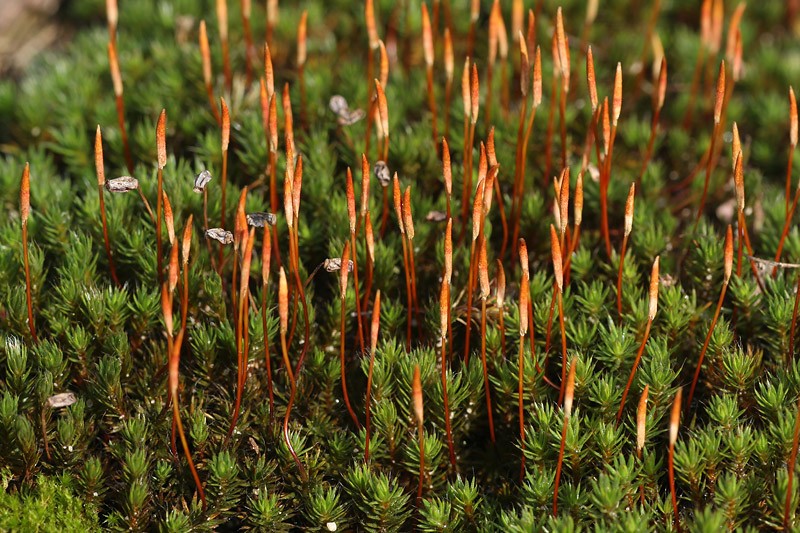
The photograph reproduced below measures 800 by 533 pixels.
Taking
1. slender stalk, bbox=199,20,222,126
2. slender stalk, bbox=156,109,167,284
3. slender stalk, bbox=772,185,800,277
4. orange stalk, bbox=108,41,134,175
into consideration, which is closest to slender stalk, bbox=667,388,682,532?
slender stalk, bbox=772,185,800,277

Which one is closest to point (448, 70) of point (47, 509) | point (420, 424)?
point (420, 424)

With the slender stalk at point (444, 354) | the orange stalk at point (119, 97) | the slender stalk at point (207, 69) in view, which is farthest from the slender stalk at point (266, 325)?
the slender stalk at point (207, 69)

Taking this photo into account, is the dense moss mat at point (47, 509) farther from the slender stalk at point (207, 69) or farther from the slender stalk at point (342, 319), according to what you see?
the slender stalk at point (207, 69)

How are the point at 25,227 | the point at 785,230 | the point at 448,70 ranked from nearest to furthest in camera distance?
1. the point at 25,227
2. the point at 785,230
3. the point at 448,70

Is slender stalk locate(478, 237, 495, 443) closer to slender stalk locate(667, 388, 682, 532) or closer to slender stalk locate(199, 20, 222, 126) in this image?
slender stalk locate(667, 388, 682, 532)

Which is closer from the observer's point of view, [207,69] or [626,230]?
[626,230]

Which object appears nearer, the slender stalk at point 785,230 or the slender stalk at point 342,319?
the slender stalk at point 342,319

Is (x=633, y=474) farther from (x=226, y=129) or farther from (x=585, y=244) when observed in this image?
(x=226, y=129)

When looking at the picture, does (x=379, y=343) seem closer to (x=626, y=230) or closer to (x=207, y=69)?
(x=626, y=230)
